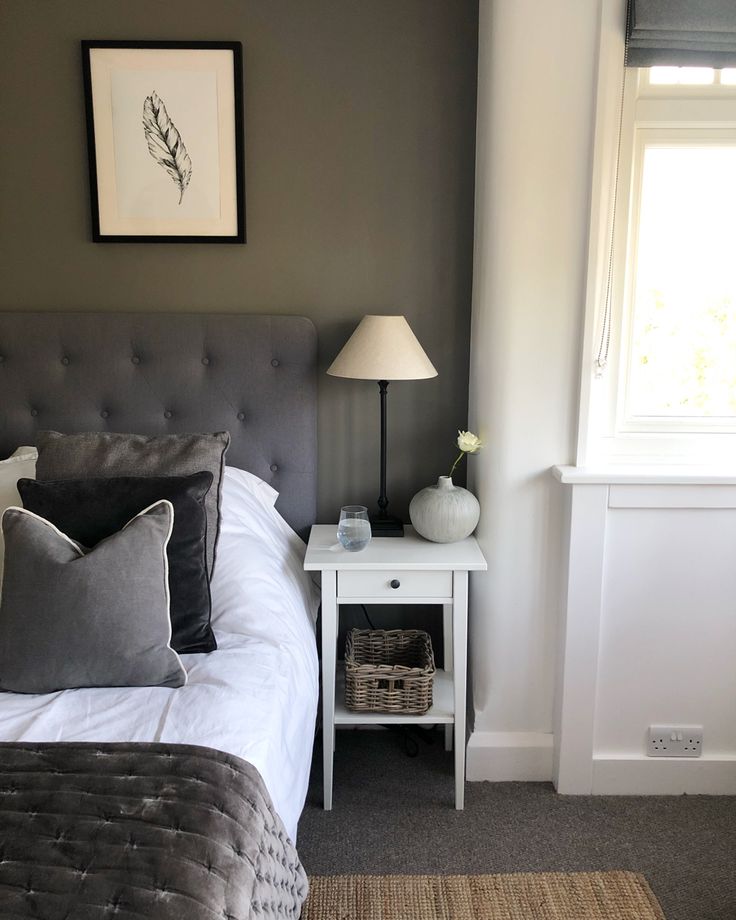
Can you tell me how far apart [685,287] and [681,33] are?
25.3 inches

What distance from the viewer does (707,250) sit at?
2195 mm

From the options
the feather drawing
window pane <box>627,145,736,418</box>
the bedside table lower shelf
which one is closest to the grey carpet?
the bedside table lower shelf

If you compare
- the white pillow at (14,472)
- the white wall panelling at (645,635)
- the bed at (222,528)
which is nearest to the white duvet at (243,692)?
the bed at (222,528)

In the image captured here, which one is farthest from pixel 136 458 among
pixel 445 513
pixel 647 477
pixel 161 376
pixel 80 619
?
pixel 647 477

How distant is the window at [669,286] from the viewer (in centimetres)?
213

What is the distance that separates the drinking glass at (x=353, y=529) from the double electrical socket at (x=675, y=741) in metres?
1.00

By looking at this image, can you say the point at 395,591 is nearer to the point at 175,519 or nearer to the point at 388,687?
the point at 388,687

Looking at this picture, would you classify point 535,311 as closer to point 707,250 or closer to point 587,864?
point 707,250

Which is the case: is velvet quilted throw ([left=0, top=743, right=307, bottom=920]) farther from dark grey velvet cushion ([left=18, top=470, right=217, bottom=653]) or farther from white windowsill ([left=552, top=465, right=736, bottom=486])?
white windowsill ([left=552, top=465, right=736, bottom=486])

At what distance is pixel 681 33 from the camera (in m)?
2.01

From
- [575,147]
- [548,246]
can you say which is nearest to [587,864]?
[548,246]

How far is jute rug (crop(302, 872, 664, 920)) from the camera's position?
183cm

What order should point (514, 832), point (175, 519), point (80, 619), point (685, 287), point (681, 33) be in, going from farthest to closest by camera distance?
1. point (685, 287)
2. point (514, 832)
3. point (681, 33)
4. point (175, 519)
5. point (80, 619)

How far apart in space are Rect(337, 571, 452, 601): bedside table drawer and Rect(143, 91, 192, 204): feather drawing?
48.9 inches
